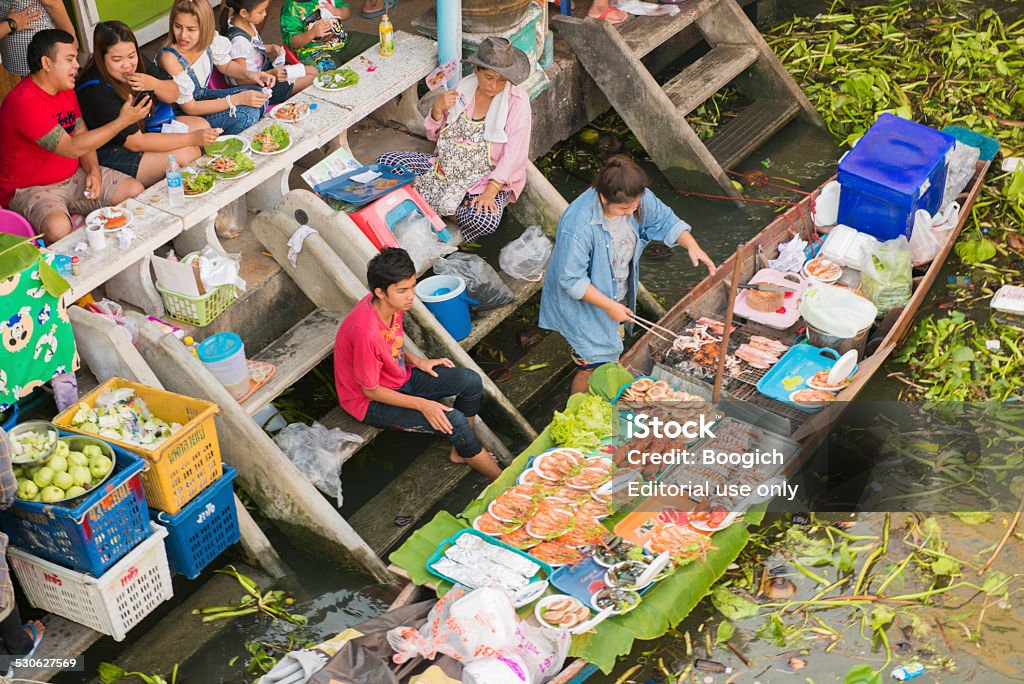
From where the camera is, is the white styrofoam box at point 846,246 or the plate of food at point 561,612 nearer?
the plate of food at point 561,612

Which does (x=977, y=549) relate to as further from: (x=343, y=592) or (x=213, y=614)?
(x=213, y=614)

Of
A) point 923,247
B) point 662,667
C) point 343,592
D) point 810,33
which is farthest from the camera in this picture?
point 810,33

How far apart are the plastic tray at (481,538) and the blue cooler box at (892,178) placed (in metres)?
4.02

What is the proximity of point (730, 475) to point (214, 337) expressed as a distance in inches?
127

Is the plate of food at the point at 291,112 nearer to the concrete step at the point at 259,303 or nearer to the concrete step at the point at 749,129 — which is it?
the concrete step at the point at 259,303

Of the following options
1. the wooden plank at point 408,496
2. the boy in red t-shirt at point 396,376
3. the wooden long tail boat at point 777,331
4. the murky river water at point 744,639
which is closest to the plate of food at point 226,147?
the boy in red t-shirt at point 396,376

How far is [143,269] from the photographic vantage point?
290 inches

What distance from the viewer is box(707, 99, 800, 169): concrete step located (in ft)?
35.0

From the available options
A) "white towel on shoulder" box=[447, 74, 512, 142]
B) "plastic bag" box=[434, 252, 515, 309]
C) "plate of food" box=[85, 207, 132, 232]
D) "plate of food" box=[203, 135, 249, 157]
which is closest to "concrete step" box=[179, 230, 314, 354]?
"plate of food" box=[203, 135, 249, 157]

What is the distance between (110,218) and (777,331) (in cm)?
450

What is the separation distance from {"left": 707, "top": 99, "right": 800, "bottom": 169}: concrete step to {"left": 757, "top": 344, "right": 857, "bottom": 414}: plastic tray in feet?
10.5

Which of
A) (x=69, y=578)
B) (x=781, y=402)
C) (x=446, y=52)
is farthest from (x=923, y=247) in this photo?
(x=69, y=578)

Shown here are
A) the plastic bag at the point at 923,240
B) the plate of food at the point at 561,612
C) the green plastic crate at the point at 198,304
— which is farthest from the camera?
the plastic bag at the point at 923,240

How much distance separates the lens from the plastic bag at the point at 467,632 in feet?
18.6
